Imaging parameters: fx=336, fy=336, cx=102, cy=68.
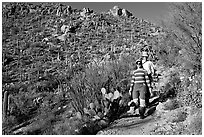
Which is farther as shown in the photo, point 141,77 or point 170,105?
point 170,105

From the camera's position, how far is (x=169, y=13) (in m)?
12.7

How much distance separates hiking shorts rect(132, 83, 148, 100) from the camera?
25.7 feet

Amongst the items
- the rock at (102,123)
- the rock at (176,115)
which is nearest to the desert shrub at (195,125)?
the rock at (176,115)

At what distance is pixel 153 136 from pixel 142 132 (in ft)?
1.32

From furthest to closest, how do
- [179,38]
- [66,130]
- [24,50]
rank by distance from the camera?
[24,50], [179,38], [66,130]

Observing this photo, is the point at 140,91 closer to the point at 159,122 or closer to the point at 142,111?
the point at 142,111

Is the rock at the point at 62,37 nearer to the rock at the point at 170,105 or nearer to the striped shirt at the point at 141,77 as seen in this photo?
the striped shirt at the point at 141,77

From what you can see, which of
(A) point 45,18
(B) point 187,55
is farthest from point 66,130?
(A) point 45,18

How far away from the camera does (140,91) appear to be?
788cm

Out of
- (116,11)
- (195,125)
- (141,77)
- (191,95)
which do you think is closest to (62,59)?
(141,77)

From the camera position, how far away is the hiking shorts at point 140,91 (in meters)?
7.83

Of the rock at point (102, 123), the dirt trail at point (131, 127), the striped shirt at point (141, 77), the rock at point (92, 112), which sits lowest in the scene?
the dirt trail at point (131, 127)

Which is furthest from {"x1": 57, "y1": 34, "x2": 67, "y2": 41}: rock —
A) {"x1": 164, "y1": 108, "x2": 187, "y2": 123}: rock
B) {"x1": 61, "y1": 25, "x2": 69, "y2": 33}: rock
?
{"x1": 164, "y1": 108, "x2": 187, "y2": 123}: rock

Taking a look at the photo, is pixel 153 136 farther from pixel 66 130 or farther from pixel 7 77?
pixel 7 77
